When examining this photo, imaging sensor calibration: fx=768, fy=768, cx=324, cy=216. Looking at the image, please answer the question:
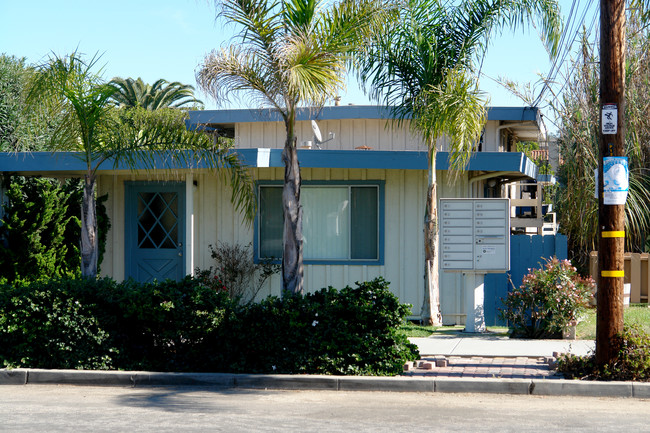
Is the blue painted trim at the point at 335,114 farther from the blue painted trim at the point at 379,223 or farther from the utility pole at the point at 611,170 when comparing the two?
the utility pole at the point at 611,170

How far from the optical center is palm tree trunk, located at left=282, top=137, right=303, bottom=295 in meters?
9.82

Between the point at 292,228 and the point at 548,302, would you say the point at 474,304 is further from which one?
the point at 292,228

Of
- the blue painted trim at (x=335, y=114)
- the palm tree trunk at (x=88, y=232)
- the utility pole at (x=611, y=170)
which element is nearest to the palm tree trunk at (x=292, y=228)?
the palm tree trunk at (x=88, y=232)

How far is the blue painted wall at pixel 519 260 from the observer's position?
1293cm

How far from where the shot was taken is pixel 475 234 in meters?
11.8

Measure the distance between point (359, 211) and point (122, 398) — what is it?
6.86 metres

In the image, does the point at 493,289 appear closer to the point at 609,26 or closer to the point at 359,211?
the point at 359,211

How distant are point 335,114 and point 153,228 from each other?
5.24 m

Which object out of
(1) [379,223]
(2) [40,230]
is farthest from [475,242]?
(2) [40,230]

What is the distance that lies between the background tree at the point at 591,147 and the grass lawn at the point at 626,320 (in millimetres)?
2278

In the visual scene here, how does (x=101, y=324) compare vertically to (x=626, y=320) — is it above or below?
above

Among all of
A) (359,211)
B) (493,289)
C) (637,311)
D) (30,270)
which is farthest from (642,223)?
(30,270)

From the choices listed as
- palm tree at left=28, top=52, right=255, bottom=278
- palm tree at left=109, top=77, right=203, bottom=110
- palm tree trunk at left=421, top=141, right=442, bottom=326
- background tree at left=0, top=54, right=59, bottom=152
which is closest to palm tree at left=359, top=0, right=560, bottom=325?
palm tree trunk at left=421, top=141, right=442, bottom=326

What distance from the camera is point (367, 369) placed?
8.69 metres
